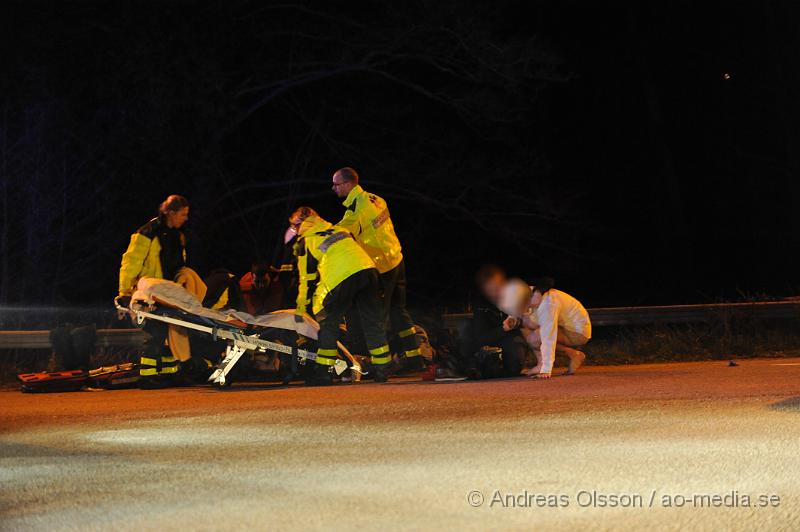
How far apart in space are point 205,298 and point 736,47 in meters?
31.3

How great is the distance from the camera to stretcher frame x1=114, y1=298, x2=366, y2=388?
12.5 metres

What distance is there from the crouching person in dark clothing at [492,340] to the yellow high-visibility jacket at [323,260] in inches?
49.2

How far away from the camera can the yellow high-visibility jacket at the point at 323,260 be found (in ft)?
41.1

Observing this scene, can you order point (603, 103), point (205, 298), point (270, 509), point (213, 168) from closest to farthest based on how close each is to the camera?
point (270, 509) → point (205, 298) → point (213, 168) → point (603, 103)

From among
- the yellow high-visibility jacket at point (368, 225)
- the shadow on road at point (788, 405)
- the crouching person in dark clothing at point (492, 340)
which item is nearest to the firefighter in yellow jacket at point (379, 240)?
the yellow high-visibility jacket at point (368, 225)

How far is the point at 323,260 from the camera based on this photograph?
12.6 meters

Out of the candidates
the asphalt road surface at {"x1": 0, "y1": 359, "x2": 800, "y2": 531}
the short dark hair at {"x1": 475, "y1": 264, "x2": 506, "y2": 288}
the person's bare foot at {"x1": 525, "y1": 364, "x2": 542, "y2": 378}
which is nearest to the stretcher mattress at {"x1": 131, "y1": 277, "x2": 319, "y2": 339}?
the asphalt road surface at {"x1": 0, "y1": 359, "x2": 800, "y2": 531}

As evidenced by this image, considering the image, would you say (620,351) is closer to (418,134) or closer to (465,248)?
(418,134)

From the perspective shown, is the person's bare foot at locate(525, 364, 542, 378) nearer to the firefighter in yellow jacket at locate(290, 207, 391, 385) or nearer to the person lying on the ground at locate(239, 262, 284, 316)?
the firefighter in yellow jacket at locate(290, 207, 391, 385)

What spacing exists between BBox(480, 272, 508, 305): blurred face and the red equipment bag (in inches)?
167

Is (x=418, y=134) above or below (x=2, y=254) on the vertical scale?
above

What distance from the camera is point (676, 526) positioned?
18.3 feet

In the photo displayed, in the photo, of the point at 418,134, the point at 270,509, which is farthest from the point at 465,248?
A: the point at 270,509

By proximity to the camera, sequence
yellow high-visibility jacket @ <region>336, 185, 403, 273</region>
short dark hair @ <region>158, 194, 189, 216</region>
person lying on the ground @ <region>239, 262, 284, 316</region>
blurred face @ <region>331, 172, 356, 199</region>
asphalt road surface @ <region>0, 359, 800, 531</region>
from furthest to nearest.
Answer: person lying on the ground @ <region>239, 262, 284, 316</region>
short dark hair @ <region>158, 194, 189, 216</region>
yellow high-visibility jacket @ <region>336, 185, 403, 273</region>
blurred face @ <region>331, 172, 356, 199</region>
asphalt road surface @ <region>0, 359, 800, 531</region>
